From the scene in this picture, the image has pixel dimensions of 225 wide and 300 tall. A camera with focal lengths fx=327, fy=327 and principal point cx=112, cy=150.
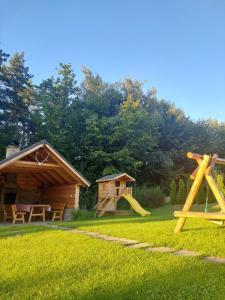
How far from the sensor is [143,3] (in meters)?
12.9

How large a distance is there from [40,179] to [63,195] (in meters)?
2.54

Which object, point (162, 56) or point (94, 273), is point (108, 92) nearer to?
point (162, 56)

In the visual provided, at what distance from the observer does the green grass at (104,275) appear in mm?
4133

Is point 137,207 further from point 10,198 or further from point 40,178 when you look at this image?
point 10,198

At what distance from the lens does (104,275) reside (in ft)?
15.9

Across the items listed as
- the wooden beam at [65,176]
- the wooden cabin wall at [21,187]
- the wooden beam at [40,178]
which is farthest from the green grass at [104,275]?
the wooden beam at [40,178]

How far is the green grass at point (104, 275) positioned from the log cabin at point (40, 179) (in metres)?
8.98

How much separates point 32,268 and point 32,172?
565 inches

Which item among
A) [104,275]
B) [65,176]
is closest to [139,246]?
[104,275]

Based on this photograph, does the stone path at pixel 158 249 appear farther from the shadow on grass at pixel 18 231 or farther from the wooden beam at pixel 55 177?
the wooden beam at pixel 55 177

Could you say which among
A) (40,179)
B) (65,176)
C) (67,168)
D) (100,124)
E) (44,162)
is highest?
(100,124)

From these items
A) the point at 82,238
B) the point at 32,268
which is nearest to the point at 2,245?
the point at 82,238

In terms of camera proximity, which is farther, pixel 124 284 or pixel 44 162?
pixel 44 162

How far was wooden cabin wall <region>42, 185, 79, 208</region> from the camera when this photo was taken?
17.2 meters
